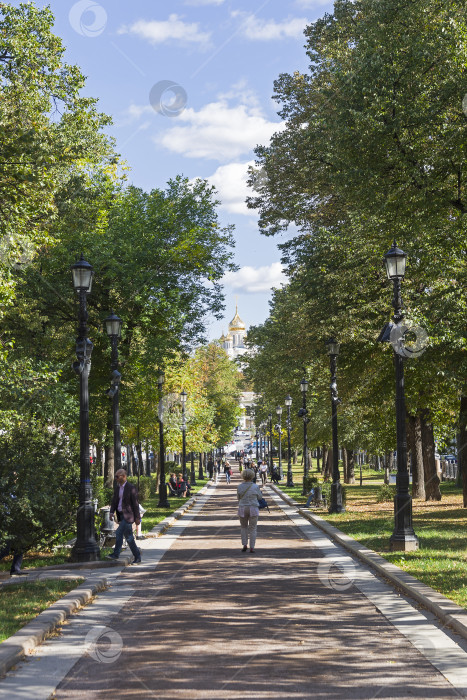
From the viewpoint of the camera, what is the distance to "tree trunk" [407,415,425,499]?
1278 inches

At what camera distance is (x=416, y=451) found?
32719mm

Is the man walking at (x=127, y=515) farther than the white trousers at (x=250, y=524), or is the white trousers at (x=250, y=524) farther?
the white trousers at (x=250, y=524)

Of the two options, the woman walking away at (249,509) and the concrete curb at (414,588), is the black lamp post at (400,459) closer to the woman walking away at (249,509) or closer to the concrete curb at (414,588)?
the concrete curb at (414,588)

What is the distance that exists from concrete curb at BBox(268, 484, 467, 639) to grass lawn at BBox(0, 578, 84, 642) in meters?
4.65

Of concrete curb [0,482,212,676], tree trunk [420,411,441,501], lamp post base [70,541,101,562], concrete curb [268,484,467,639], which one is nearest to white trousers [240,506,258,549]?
concrete curb [268,484,467,639]

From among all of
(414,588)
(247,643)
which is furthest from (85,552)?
(247,643)

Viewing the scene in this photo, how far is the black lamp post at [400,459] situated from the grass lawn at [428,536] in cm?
33

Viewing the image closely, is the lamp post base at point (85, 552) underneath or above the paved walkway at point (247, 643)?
above

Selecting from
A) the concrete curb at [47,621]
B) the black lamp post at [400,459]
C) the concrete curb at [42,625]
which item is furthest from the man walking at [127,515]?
the black lamp post at [400,459]

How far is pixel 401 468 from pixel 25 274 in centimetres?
1577

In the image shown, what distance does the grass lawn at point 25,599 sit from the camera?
30.0 ft

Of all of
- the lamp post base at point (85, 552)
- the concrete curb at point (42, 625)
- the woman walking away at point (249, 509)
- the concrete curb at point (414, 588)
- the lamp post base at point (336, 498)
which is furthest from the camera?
the lamp post base at point (336, 498)

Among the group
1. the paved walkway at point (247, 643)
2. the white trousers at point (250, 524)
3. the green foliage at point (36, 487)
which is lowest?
the paved walkway at point (247, 643)

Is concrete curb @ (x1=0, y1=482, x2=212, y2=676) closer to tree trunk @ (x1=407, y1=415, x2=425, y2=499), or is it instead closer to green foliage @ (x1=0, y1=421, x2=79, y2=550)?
green foliage @ (x1=0, y1=421, x2=79, y2=550)
